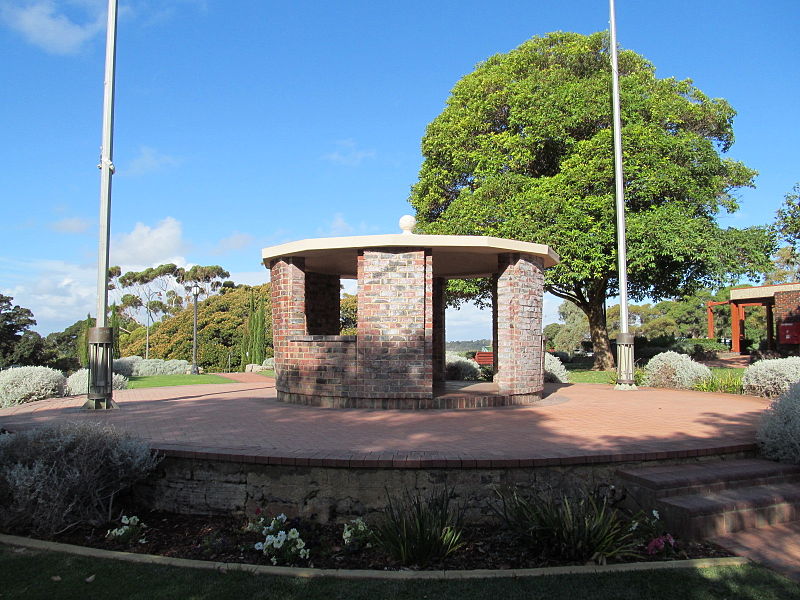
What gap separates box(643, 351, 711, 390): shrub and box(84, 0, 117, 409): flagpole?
11.0 metres

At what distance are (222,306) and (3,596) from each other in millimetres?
33911

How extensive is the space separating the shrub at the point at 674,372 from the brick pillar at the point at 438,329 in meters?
4.94

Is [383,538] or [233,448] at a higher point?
[233,448]

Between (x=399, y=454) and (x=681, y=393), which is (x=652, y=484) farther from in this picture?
(x=681, y=393)

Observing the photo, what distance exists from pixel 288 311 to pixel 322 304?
6.93ft

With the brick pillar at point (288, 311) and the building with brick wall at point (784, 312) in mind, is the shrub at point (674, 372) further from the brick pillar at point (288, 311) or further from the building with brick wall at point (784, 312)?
the building with brick wall at point (784, 312)

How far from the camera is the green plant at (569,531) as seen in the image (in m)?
3.92

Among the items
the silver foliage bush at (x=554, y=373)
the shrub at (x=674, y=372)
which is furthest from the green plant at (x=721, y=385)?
the silver foliage bush at (x=554, y=373)

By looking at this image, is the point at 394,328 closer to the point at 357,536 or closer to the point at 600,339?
the point at 357,536

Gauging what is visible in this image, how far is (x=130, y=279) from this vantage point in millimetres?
54219

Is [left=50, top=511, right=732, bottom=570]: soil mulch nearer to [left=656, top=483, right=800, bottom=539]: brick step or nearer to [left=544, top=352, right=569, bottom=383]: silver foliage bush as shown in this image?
[left=656, top=483, right=800, bottom=539]: brick step

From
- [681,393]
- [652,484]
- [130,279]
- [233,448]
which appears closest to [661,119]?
[681,393]

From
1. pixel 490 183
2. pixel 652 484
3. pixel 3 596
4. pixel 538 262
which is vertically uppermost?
pixel 490 183

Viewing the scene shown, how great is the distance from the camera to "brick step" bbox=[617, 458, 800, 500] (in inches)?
184
